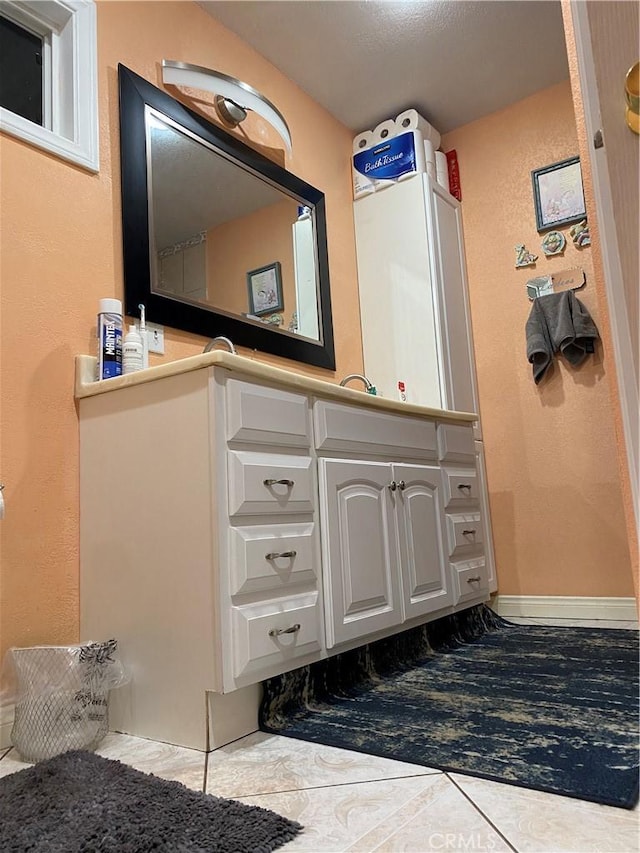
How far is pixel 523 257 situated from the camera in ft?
9.60

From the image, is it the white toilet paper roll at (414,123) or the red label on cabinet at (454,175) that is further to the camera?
the red label on cabinet at (454,175)

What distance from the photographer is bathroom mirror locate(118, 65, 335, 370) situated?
1.99 m

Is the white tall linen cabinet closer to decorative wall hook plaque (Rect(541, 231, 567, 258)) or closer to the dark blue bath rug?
decorative wall hook plaque (Rect(541, 231, 567, 258))

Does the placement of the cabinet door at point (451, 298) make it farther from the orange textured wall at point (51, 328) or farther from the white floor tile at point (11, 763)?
the white floor tile at point (11, 763)

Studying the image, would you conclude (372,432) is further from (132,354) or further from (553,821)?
(553,821)

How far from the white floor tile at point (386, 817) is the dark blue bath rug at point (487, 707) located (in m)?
0.12

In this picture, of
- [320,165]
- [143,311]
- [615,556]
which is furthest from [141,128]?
[615,556]

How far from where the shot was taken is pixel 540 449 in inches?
111

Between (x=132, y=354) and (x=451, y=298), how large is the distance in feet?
5.49

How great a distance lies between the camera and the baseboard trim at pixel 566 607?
8.37ft

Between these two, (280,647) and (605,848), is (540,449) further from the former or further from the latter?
(605,848)

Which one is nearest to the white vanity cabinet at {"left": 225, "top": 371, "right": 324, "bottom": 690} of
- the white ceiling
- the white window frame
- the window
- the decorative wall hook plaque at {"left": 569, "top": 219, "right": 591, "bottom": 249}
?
the white window frame

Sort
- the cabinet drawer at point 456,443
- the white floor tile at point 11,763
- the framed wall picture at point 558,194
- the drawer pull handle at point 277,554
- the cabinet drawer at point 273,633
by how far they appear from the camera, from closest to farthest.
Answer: the white floor tile at point 11,763
the cabinet drawer at point 273,633
the drawer pull handle at point 277,554
the cabinet drawer at point 456,443
the framed wall picture at point 558,194

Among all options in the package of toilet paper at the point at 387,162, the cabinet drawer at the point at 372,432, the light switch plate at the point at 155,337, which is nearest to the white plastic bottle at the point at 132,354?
the light switch plate at the point at 155,337
